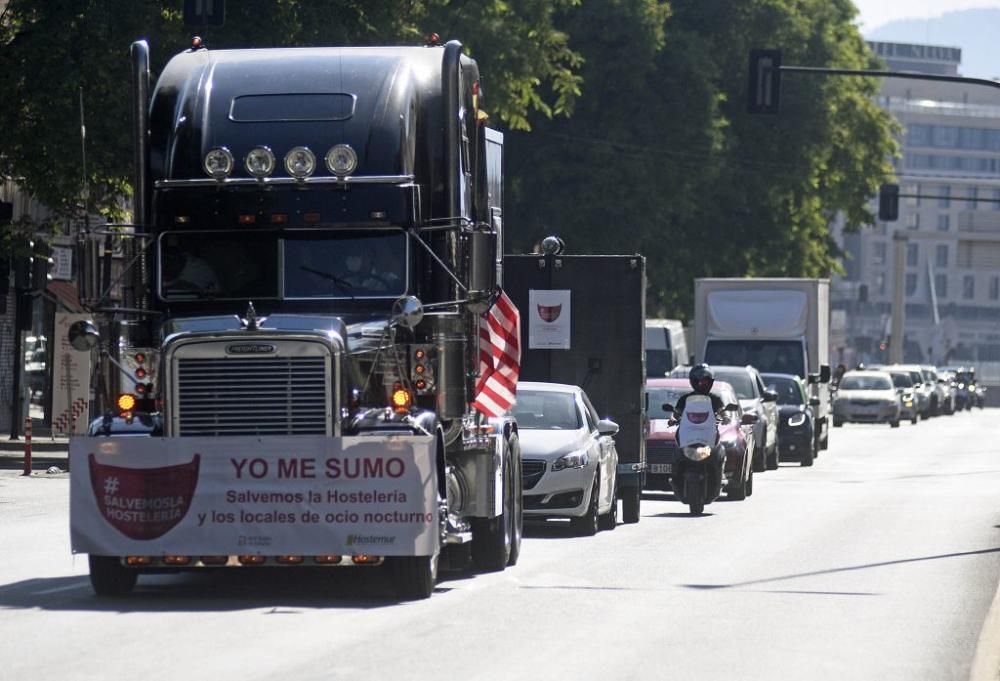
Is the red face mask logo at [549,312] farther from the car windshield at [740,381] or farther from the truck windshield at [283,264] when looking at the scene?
the truck windshield at [283,264]

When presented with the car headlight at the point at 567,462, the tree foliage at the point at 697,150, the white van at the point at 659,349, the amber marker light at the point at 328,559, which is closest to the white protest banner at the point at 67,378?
the car headlight at the point at 567,462

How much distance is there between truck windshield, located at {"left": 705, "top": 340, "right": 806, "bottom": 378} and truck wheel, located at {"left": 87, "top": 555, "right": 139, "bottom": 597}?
29680mm

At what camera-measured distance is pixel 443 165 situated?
15430 millimetres

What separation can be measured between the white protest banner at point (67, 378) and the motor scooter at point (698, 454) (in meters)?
11.7

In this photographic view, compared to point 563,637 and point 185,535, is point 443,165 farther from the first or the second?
point 563,637

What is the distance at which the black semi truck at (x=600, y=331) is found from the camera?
81.6 feet

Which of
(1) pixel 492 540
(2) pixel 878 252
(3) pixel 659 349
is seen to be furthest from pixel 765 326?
(2) pixel 878 252

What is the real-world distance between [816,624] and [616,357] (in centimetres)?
1165

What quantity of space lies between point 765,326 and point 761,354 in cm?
60

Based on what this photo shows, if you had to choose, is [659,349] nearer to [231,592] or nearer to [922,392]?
[922,392]

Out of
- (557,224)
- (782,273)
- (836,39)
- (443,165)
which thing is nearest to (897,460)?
(557,224)

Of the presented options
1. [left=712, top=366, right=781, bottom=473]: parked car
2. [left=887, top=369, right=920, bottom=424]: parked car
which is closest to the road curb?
[left=712, top=366, right=781, bottom=473]: parked car

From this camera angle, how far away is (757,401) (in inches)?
1352

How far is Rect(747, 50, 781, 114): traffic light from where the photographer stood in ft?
117
